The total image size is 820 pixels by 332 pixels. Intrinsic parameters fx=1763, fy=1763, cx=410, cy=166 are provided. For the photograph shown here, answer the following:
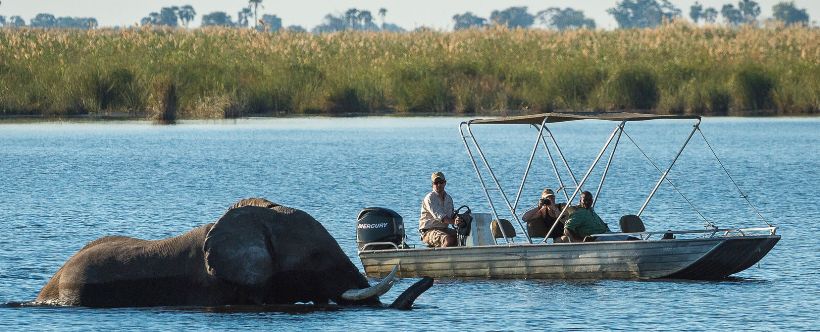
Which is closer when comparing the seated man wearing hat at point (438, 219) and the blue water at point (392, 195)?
the blue water at point (392, 195)

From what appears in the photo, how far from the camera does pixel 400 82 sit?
6312 centimetres

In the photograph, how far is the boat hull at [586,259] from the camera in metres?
22.1

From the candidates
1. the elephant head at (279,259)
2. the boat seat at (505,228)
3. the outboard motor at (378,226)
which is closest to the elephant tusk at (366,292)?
the elephant head at (279,259)

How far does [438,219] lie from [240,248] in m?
5.10

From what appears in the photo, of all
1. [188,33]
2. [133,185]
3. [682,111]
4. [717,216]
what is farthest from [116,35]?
[717,216]

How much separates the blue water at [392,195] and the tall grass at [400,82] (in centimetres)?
99

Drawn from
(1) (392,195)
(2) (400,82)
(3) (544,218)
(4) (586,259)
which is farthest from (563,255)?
(2) (400,82)

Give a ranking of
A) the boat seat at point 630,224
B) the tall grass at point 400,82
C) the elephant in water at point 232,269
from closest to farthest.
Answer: the elephant in water at point 232,269, the boat seat at point 630,224, the tall grass at point 400,82

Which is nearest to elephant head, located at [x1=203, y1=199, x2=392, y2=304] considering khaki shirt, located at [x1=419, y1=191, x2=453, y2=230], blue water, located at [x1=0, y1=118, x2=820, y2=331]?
blue water, located at [x1=0, y1=118, x2=820, y2=331]

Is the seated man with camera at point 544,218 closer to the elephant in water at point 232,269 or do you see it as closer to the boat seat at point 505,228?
the boat seat at point 505,228

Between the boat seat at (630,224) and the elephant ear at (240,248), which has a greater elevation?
the elephant ear at (240,248)

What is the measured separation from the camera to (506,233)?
23500 mm

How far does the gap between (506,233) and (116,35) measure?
61.3 metres

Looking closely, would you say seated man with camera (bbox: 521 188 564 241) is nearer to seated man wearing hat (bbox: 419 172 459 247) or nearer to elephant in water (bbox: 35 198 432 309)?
seated man wearing hat (bbox: 419 172 459 247)
